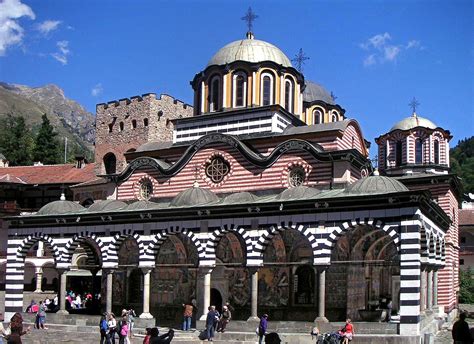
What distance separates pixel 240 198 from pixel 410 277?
7270 millimetres

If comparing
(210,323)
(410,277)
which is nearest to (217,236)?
(210,323)

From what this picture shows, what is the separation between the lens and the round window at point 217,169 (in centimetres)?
2843

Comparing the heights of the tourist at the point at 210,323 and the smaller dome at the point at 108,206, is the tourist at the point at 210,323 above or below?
below

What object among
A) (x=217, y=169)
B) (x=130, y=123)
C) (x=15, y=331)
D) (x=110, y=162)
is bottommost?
(x=15, y=331)

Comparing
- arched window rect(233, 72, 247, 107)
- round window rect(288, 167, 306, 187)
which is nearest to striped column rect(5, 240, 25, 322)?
arched window rect(233, 72, 247, 107)

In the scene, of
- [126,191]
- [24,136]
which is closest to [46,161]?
[24,136]

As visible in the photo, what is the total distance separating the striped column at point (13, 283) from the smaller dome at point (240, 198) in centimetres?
961

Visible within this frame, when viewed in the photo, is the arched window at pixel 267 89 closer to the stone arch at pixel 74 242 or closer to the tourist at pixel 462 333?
the stone arch at pixel 74 242

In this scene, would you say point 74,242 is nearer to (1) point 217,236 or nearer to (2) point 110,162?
(1) point 217,236

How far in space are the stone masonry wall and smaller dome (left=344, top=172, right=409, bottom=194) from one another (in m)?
24.6

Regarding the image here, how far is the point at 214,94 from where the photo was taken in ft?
103

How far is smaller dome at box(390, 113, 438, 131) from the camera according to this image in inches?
1544

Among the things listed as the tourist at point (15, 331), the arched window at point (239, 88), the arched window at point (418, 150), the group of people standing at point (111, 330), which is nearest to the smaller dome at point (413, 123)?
the arched window at point (418, 150)

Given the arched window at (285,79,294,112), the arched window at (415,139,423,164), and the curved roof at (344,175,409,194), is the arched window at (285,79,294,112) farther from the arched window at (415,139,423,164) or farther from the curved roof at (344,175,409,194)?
the arched window at (415,139,423,164)
